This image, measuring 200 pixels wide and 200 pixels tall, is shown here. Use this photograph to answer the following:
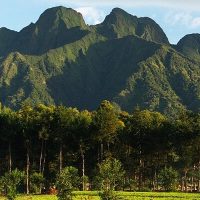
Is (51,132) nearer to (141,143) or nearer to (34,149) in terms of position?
(34,149)

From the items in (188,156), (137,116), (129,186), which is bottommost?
(129,186)

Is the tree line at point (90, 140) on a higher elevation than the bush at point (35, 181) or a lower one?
higher

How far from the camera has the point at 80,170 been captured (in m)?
101

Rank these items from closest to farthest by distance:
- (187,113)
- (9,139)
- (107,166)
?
(107,166) < (9,139) < (187,113)

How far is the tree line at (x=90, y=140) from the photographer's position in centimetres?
8975

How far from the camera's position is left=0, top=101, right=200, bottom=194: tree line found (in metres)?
89.8

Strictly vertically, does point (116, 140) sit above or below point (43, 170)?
above

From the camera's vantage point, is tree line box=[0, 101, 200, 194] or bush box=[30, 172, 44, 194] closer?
bush box=[30, 172, 44, 194]

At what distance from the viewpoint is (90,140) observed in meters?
92.2

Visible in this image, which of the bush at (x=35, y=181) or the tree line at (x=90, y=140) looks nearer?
the bush at (x=35, y=181)

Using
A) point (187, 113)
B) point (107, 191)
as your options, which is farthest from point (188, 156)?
point (107, 191)

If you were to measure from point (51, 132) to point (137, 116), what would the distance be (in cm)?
1835

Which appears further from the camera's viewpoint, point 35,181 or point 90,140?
point 90,140

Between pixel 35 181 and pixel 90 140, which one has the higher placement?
pixel 90 140
